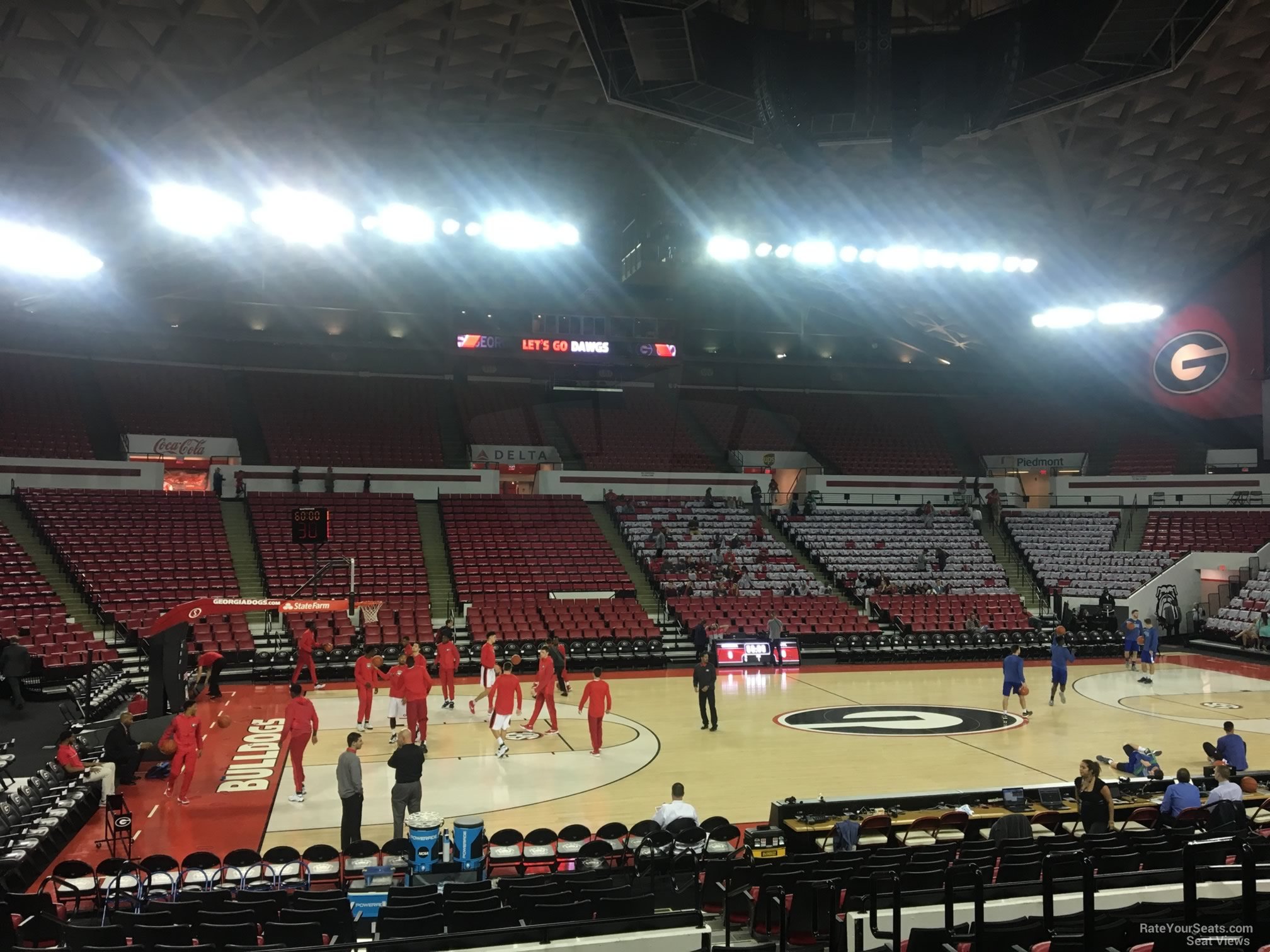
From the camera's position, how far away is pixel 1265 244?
3030cm

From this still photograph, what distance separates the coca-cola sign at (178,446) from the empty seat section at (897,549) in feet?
66.4

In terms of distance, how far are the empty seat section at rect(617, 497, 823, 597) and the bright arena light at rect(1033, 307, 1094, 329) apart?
42.6 ft

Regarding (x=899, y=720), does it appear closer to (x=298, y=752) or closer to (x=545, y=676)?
(x=545, y=676)

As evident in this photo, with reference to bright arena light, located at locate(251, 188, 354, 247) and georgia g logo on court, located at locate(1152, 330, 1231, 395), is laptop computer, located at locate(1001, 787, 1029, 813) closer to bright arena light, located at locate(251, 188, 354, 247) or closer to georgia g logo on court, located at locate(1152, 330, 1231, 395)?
bright arena light, located at locate(251, 188, 354, 247)

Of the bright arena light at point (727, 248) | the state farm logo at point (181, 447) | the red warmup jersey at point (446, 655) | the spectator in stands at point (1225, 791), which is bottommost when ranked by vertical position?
the spectator in stands at point (1225, 791)

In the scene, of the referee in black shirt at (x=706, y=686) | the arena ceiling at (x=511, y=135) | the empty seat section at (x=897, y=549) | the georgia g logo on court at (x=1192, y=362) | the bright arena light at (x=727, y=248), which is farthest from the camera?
the georgia g logo on court at (x=1192, y=362)

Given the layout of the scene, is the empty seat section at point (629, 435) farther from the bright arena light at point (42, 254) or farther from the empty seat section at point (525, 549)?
the bright arena light at point (42, 254)

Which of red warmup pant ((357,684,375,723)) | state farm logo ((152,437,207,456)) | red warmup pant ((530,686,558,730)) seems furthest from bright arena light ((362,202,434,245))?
state farm logo ((152,437,207,456))

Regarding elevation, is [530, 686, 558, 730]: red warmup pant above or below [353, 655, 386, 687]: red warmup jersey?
below

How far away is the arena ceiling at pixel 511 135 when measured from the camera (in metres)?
15.0

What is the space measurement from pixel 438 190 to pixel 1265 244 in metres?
27.8

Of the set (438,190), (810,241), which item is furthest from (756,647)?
(438,190)

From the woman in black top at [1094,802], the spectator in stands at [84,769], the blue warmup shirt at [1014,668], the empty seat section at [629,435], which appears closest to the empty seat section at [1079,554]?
the empty seat section at [629,435]

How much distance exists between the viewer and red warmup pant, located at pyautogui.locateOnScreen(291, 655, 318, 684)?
1869cm
